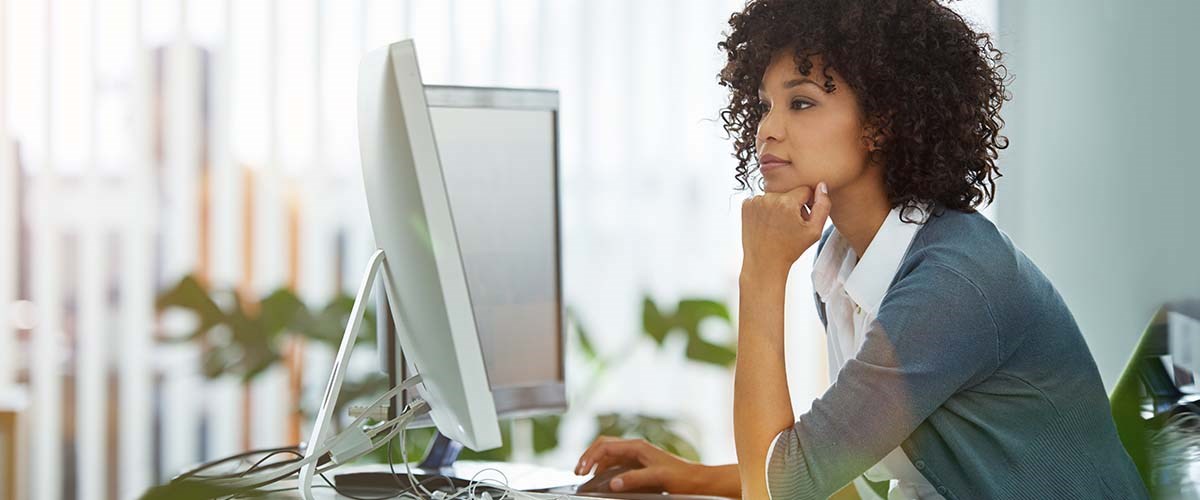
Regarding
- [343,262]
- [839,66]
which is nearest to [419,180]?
[839,66]

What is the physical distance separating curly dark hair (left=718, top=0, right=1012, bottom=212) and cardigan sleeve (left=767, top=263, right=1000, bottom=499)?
191mm

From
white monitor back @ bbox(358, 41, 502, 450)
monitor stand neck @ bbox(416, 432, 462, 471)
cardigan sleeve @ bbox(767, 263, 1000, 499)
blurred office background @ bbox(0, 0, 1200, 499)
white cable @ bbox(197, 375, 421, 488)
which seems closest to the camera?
white monitor back @ bbox(358, 41, 502, 450)

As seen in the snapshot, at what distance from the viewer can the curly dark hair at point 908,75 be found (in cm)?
120

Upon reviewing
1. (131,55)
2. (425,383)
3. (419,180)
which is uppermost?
(131,55)

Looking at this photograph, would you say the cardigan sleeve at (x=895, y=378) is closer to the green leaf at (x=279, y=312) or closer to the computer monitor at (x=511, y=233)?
the computer monitor at (x=511, y=233)

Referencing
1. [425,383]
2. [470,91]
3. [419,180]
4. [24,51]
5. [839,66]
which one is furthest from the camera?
[24,51]

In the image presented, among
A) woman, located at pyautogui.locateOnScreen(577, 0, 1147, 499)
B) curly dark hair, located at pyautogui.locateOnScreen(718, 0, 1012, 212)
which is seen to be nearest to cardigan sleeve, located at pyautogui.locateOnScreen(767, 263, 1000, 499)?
woman, located at pyautogui.locateOnScreen(577, 0, 1147, 499)

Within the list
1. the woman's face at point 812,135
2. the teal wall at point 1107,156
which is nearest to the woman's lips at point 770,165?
the woman's face at point 812,135

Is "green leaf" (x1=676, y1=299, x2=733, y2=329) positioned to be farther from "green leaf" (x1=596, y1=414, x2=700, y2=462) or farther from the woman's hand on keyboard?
the woman's hand on keyboard

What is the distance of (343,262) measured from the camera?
2.61m

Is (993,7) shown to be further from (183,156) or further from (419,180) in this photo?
(419,180)

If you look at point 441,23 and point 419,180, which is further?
point 441,23

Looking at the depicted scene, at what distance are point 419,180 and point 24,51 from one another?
7.49 feet

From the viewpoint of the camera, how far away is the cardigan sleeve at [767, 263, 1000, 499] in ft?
3.38
